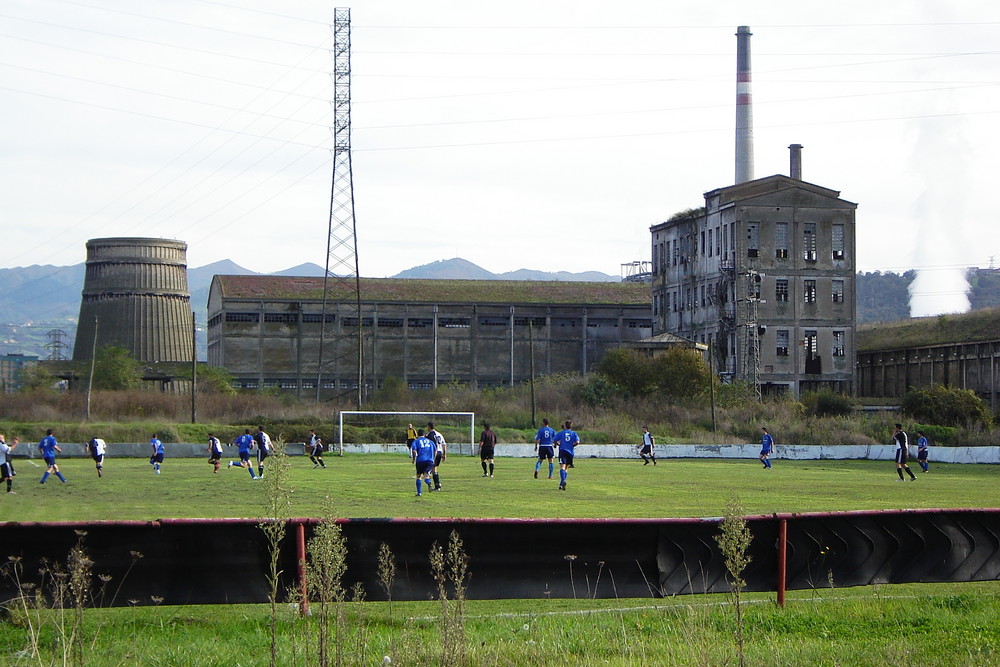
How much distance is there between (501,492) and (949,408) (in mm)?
47900

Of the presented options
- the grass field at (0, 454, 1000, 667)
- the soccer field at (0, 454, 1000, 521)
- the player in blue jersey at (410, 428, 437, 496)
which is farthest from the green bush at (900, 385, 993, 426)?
the grass field at (0, 454, 1000, 667)

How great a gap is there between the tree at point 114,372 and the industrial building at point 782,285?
43874 mm

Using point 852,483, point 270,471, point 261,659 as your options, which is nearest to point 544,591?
point 261,659

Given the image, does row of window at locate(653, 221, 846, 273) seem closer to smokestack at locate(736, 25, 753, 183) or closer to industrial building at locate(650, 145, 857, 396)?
industrial building at locate(650, 145, 857, 396)

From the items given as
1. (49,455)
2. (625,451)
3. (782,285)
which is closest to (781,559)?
(49,455)

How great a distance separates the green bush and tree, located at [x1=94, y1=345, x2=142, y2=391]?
185 ft

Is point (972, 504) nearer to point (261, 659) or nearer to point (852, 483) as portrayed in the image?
point (852, 483)

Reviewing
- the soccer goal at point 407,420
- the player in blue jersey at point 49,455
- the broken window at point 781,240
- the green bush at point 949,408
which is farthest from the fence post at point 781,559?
the broken window at point 781,240

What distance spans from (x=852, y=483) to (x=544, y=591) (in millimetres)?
25653

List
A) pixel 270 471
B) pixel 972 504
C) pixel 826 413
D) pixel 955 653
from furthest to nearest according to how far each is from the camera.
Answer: pixel 826 413 < pixel 972 504 < pixel 955 653 < pixel 270 471

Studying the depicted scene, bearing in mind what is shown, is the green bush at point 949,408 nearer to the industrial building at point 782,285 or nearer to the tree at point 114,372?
the industrial building at point 782,285

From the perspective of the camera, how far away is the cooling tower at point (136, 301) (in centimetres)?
12006

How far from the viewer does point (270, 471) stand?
8.95m

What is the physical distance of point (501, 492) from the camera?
31.7 metres
